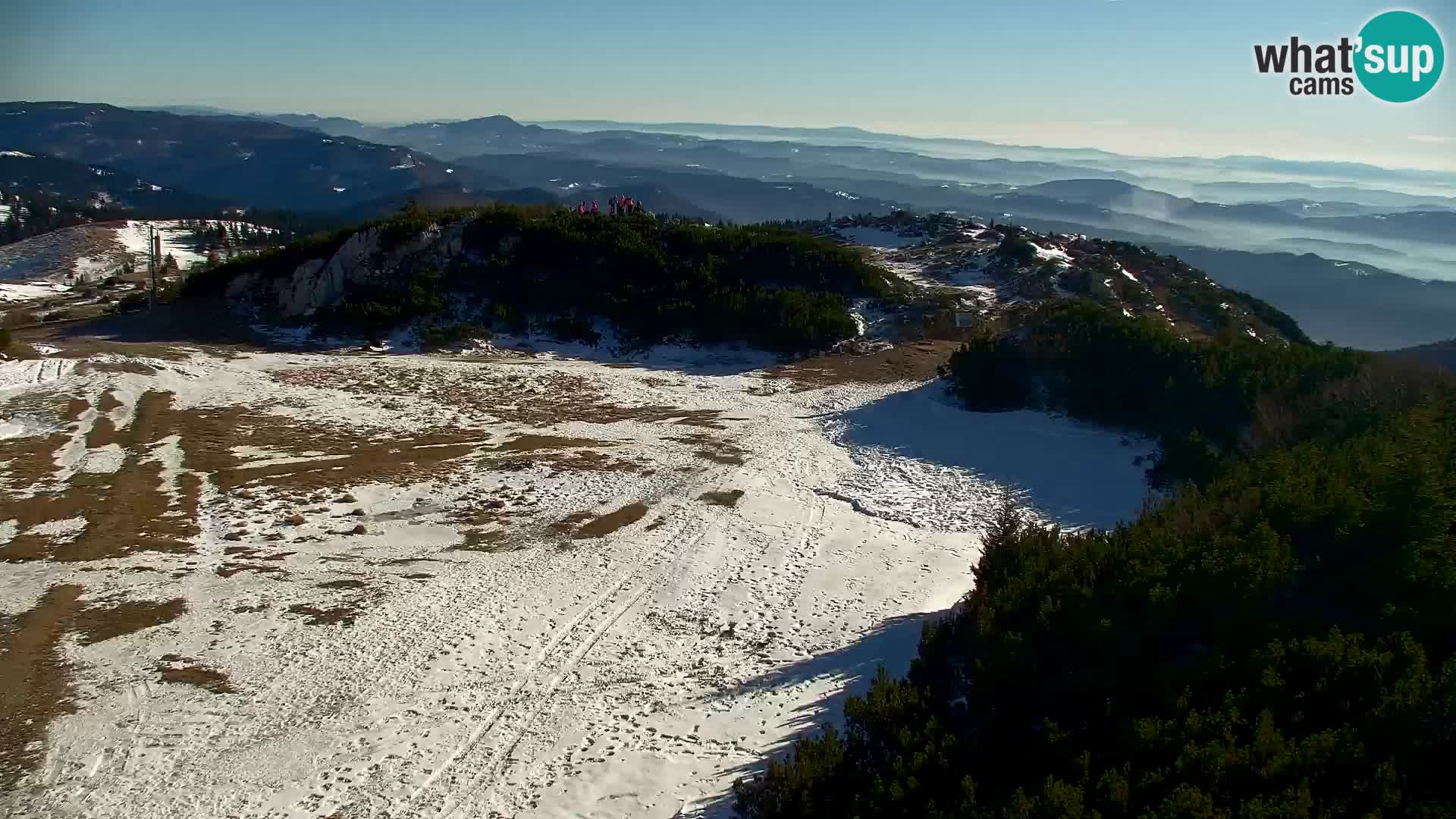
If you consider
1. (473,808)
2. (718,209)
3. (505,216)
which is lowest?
(473,808)

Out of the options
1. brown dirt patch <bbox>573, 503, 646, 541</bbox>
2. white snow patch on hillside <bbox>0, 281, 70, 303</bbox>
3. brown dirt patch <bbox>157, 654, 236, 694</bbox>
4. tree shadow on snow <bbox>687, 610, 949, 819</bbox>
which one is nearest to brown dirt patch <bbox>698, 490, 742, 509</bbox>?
brown dirt patch <bbox>573, 503, 646, 541</bbox>

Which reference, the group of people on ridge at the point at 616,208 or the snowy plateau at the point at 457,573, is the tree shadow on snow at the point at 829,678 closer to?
the snowy plateau at the point at 457,573

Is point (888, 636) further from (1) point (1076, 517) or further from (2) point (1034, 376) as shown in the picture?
(2) point (1034, 376)

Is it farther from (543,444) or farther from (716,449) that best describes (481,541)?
(716,449)

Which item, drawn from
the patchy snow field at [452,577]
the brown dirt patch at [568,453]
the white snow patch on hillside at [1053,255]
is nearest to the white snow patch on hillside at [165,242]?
the patchy snow field at [452,577]

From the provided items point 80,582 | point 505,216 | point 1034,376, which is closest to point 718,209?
point 505,216

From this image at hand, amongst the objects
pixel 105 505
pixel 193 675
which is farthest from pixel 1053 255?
pixel 193 675
